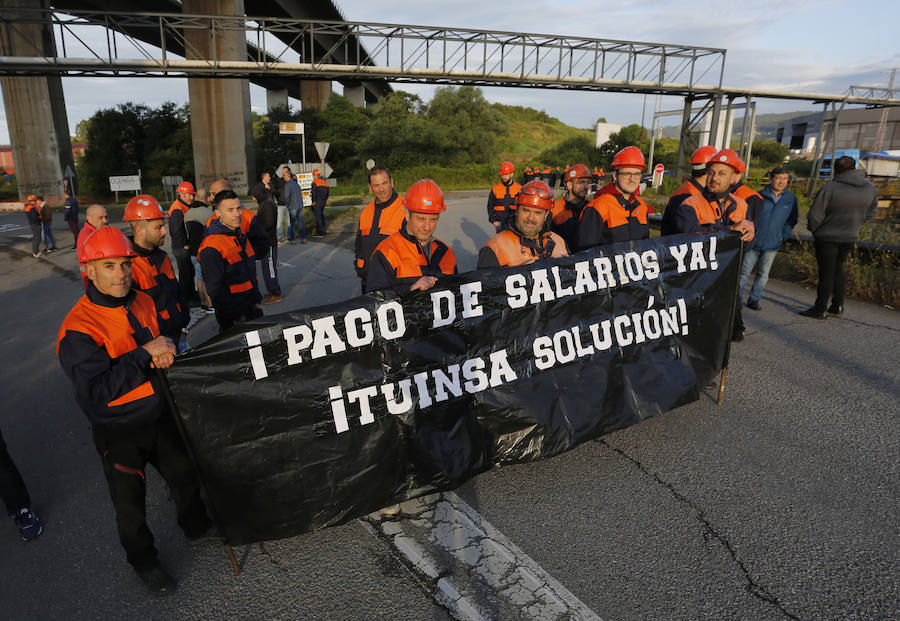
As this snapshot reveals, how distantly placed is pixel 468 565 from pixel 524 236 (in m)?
2.45

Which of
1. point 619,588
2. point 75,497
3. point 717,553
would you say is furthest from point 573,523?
point 75,497

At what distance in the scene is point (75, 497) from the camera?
12.0 feet

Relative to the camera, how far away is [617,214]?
519 cm

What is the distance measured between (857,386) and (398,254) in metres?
4.80

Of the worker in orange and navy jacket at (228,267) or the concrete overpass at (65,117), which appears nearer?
the worker in orange and navy jacket at (228,267)

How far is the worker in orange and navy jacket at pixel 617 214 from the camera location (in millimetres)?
5160

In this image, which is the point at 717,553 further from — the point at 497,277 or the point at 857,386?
the point at 857,386

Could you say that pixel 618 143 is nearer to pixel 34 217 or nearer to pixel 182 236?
pixel 34 217

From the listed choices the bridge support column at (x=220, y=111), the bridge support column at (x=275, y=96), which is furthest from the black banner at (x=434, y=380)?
the bridge support column at (x=275, y=96)

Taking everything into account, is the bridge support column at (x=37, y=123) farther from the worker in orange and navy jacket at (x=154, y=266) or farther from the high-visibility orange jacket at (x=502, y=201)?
the worker in orange and navy jacket at (x=154, y=266)

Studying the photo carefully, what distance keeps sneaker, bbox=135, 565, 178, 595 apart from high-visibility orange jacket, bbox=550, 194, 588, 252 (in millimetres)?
5695

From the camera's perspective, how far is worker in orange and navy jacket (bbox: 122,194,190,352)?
3673 mm

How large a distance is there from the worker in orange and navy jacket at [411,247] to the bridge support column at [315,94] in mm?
50783

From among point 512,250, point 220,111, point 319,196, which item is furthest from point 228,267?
point 220,111
